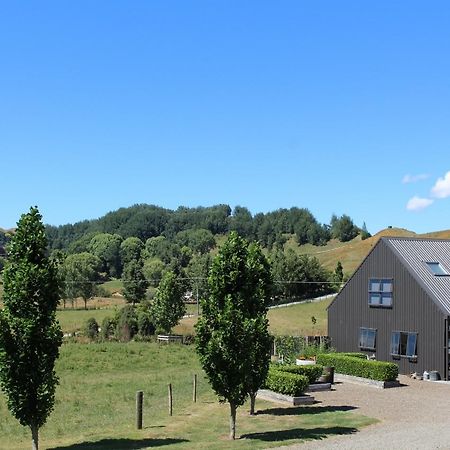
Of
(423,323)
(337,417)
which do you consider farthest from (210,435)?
(423,323)

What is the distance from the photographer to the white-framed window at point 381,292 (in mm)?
39344

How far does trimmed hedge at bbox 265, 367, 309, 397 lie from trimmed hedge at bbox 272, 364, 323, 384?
112cm

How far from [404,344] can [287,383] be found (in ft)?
40.2

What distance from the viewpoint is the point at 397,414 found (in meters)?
25.4

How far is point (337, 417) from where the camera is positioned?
24.8 meters

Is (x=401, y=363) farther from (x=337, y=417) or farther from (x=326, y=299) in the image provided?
(x=326, y=299)

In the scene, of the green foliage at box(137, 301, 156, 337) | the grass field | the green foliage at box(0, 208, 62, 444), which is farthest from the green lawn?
the green foliage at box(0, 208, 62, 444)

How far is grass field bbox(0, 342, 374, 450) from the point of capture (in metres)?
21.3

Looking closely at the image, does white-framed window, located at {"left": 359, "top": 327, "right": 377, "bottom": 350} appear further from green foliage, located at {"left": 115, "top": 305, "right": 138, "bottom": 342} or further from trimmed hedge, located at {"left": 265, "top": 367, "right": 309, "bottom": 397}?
green foliage, located at {"left": 115, "top": 305, "right": 138, "bottom": 342}

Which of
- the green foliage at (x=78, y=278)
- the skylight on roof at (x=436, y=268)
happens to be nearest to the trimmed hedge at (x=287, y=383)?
the skylight on roof at (x=436, y=268)

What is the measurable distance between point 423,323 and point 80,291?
72.3 metres

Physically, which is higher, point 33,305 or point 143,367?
point 33,305

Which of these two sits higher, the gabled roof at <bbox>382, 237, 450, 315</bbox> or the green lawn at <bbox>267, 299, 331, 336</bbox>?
the gabled roof at <bbox>382, 237, 450, 315</bbox>

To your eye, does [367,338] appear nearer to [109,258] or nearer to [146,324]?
[146,324]
